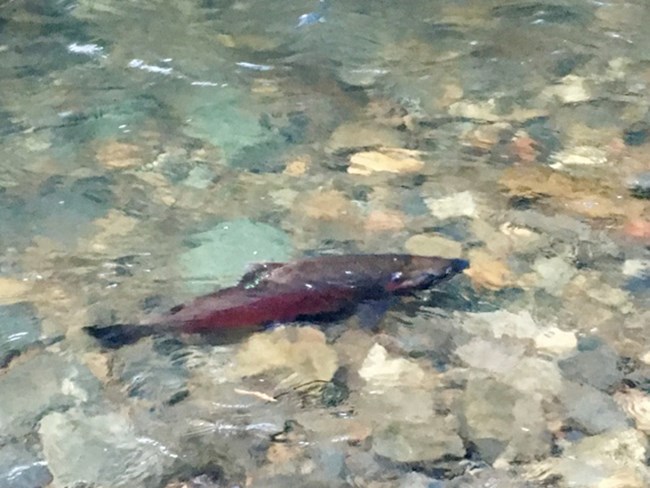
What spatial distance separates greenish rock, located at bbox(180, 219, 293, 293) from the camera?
2842mm

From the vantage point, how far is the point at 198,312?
2514mm

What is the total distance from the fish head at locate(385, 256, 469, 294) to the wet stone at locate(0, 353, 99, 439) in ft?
3.07

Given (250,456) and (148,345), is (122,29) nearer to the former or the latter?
(148,345)

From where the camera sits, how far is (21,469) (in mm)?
2223

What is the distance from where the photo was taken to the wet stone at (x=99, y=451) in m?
2.22

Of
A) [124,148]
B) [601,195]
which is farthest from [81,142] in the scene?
[601,195]

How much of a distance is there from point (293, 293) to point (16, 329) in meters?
0.85

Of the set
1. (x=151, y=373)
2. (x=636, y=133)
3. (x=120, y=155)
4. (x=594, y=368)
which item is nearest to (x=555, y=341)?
(x=594, y=368)

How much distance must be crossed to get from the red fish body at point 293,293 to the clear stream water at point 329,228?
0.07 m

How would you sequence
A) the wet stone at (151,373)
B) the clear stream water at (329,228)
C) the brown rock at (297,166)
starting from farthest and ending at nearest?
the brown rock at (297,166) → the wet stone at (151,373) → the clear stream water at (329,228)

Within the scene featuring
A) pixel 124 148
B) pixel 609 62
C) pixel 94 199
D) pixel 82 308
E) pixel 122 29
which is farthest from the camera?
pixel 122 29

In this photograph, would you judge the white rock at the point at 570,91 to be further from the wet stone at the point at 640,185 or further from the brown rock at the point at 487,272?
the brown rock at the point at 487,272

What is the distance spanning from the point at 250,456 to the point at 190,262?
85 centimetres

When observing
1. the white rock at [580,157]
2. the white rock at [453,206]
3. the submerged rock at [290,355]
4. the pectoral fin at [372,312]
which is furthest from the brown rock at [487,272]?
the white rock at [580,157]
